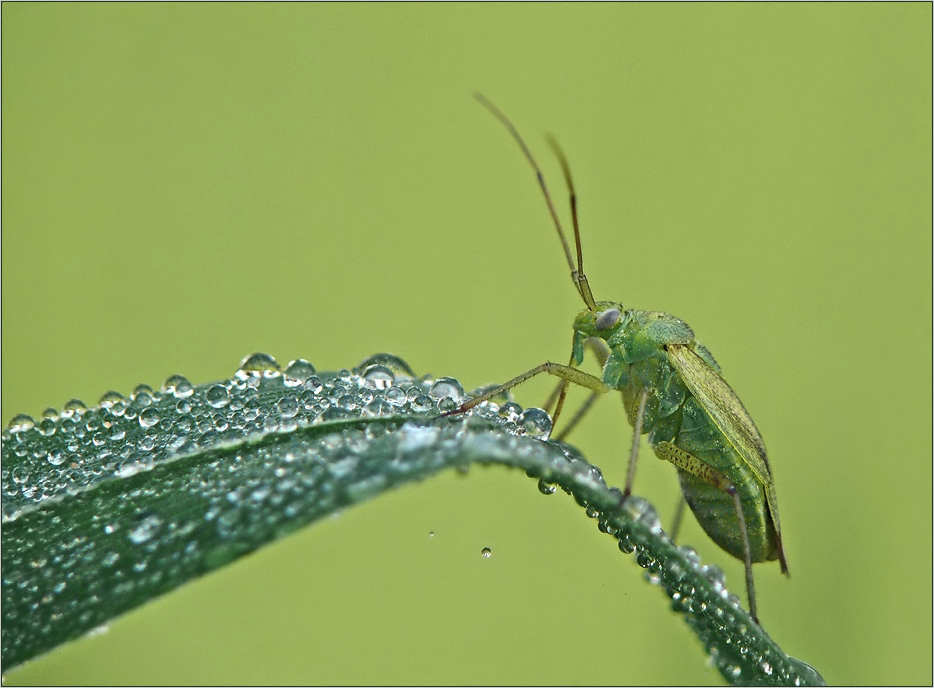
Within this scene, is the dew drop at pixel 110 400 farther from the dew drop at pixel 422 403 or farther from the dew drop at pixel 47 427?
the dew drop at pixel 422 403

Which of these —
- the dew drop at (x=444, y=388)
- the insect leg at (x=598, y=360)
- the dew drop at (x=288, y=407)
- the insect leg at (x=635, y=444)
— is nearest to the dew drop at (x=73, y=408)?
the dew drop at (x=288, y=407)

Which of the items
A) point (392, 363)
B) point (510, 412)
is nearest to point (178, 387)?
point (392, 363)

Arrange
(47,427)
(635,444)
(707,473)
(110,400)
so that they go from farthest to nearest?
1. (707,473)
2. (635,444)
3. (110,400)
4. (47,427)

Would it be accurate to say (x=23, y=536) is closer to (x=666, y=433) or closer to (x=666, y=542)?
(x=666, y=542)

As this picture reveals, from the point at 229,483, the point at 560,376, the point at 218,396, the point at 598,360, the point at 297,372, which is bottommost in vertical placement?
the point at 229,483

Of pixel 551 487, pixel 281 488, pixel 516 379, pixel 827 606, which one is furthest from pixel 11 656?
pixel 827 606

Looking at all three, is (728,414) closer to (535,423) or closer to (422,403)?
(535,423)

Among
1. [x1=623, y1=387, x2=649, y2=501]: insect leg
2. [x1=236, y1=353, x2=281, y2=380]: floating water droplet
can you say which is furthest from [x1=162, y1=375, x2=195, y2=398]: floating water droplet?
[x1=623, y1=387, x2=649, y2=501]: insect leg
